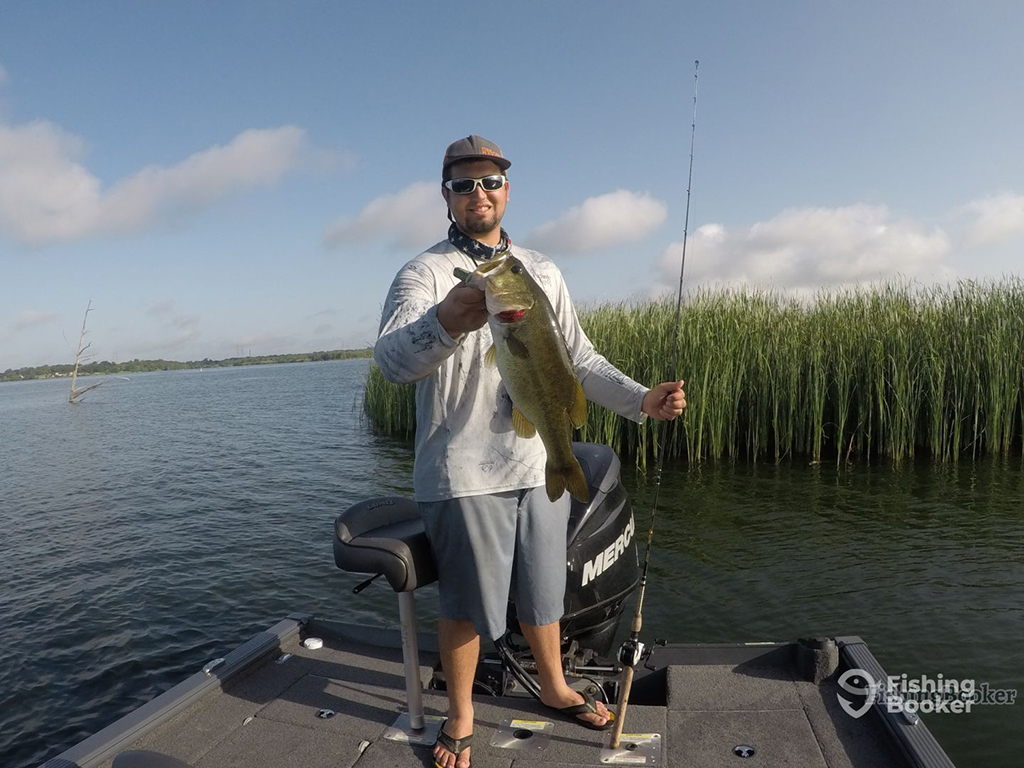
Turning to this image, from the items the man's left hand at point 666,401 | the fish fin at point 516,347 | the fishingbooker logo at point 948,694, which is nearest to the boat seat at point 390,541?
the man's left hand at point 666,401

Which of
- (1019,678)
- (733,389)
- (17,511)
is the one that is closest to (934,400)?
(733,389)

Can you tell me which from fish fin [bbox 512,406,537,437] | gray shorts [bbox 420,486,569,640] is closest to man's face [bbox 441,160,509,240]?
fish fin [bbox 512,406,537,437]

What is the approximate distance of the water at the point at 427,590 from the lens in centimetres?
518

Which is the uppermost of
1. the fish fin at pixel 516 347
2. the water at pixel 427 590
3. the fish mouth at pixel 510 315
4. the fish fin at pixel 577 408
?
the fish mouth at pixel 510 315

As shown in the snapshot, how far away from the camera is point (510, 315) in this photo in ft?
6.80

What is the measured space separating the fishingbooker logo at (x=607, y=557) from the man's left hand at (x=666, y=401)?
1023 mm

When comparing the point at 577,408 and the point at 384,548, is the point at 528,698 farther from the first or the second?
the point at 577,408

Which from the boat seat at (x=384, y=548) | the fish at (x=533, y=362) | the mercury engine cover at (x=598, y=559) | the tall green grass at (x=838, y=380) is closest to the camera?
the fish at (x=533, y=362)

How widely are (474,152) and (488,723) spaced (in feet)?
8.28

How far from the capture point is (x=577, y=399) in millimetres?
2369

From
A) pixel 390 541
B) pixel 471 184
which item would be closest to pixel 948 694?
pixel 390 541

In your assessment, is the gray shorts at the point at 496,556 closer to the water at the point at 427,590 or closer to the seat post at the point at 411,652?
the seat post at the point at 411,652

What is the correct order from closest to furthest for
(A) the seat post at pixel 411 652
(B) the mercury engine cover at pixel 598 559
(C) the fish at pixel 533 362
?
Result: (C) the fish at pixel 533 362
(A) the seat post at pixel 411 652
(B) the mercury engine cover at pixel 598 559

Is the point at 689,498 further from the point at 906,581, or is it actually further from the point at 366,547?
the point at 366,547
